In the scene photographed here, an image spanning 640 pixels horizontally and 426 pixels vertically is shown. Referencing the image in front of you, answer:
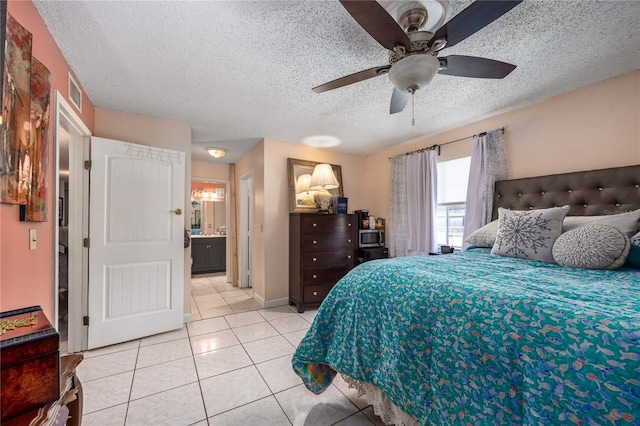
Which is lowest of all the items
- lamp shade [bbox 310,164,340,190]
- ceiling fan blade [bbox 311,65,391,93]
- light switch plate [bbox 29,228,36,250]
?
light switch plate [bbox 29,228,36,250]

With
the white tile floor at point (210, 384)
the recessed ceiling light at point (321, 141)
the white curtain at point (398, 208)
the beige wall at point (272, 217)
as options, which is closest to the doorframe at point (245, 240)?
the beige wall at point (272, 217)

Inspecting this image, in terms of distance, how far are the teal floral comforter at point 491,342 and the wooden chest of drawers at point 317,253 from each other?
5.90 feet

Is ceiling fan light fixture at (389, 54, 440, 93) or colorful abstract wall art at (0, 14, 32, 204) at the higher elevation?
ceiling fan light fixture at (389, 54, 440, 93)

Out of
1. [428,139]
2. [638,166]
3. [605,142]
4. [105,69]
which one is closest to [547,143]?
[605,142]

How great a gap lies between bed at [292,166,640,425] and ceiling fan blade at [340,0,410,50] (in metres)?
1.20

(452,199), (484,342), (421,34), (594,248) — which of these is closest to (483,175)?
(452,199)

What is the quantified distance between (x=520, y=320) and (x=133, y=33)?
246cm

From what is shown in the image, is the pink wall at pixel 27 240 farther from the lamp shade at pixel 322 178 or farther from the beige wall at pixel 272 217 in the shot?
the lamp shade at pixel 322 178

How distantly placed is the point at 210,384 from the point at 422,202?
308 centimetres

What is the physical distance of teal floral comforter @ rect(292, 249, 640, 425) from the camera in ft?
2.30

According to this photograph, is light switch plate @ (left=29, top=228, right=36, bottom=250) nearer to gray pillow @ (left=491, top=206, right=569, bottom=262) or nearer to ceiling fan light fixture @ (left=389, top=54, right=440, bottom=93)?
ceiling fan light fixture @ (left=389, top=54, right=440, bottom=93)

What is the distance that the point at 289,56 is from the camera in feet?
5.99

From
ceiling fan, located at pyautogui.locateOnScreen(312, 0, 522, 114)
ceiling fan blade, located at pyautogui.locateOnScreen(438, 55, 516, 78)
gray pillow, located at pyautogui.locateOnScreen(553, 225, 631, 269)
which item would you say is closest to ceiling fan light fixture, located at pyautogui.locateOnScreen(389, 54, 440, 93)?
ceiling fan, located at pyautogui.locateOnScreen(312, 0, 522, 114)

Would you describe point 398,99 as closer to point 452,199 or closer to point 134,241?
point 452,199
